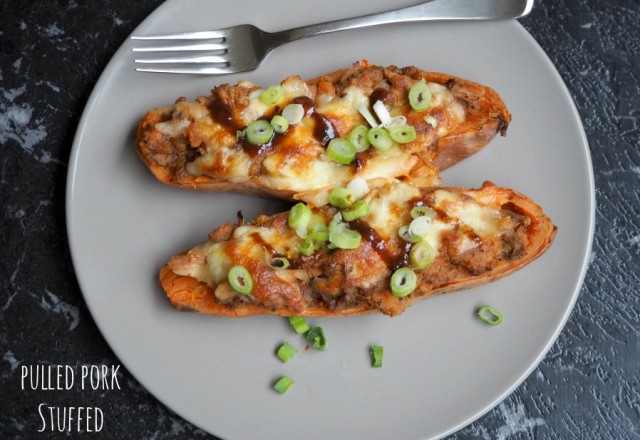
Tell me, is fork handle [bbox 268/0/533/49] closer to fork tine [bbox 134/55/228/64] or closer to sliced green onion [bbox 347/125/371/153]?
fork tine [bbox 134/55/228/64]

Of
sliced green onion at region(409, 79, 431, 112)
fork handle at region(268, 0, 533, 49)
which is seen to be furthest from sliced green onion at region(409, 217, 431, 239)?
fork handle at region(268, 0, 533, 49)

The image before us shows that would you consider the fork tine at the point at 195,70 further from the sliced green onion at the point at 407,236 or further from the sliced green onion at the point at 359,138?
the sliced green onion at the point at 407,236

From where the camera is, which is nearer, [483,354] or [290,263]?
[290,263]

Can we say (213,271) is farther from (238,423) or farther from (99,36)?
(99,36)

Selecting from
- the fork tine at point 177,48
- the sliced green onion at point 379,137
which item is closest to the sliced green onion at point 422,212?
the sliced green onion at point 379,137

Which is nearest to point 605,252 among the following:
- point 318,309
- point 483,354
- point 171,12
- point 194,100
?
point 483,354

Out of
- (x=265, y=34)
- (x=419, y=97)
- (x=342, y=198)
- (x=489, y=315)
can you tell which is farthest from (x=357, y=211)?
(x=265, y=34)
